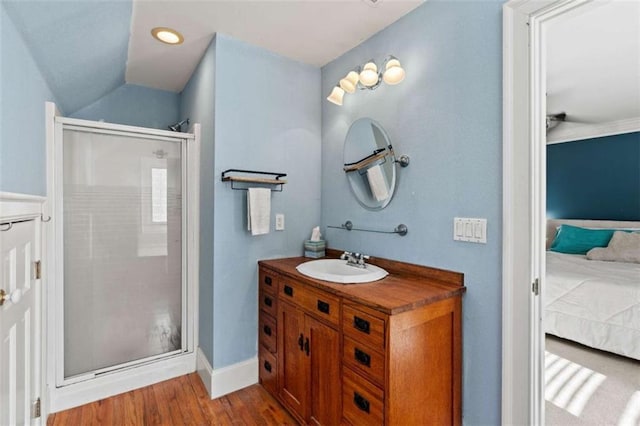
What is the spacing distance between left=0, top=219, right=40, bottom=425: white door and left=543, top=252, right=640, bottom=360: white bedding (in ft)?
11.2

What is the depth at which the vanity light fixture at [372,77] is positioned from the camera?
178cm

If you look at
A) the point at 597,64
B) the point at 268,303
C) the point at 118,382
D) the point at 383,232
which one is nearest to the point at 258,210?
the point at 268,303

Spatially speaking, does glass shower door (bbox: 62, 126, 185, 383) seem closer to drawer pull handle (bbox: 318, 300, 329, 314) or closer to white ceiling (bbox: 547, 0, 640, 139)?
drawer pull handle (bbox: 318, 300, 329, 314)

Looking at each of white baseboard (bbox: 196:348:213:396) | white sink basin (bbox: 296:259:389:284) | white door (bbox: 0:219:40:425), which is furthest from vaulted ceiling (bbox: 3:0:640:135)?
white baseboard (bbox: 196:348:213:396)

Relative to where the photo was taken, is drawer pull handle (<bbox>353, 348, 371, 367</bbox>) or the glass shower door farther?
the glass shower door

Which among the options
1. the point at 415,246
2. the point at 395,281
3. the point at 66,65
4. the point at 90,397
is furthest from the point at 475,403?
the point at 66,65

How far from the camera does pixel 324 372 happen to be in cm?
158

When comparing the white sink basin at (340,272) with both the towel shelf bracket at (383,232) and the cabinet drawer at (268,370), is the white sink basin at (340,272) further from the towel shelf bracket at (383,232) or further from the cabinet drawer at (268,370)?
the cabinet drawer at (268,370)

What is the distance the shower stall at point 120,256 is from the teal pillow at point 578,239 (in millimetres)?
4319

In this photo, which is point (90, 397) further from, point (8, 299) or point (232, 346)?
point (8, 299)

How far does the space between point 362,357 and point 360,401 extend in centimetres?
20

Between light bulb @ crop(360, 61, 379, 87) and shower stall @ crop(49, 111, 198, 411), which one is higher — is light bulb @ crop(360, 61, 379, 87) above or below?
above

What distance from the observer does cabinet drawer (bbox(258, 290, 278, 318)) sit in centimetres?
204

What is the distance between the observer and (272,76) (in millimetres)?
2330
